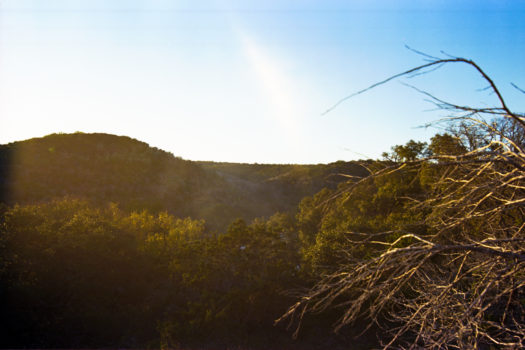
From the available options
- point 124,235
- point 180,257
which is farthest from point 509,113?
point 124,235

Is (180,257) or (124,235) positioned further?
(124,235)

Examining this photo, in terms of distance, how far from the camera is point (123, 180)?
34.0 meters

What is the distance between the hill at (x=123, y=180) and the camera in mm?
29375

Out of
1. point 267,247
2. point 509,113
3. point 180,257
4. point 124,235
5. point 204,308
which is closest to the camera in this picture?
point 509,113

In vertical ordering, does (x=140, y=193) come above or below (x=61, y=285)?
above

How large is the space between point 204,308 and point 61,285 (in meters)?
3.97

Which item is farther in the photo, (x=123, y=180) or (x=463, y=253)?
(x=123, y=180)

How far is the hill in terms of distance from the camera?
29.4 metres

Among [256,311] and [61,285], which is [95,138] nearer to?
[61,285]

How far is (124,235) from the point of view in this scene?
12.8m

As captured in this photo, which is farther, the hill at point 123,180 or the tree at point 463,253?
the hill at point 123,180

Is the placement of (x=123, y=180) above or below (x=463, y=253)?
above

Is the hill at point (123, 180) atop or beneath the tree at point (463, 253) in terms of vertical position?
atop

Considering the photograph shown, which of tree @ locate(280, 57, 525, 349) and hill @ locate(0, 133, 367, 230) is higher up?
hill @ locate(0, 133, 367, 230)
